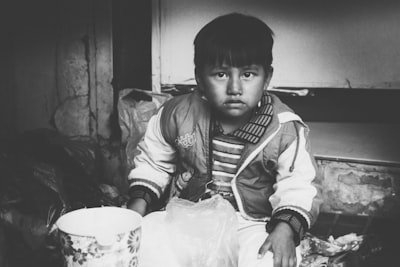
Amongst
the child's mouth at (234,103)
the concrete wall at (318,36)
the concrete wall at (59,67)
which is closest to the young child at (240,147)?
the child's mouth at (234,103)

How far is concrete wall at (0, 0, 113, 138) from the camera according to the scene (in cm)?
298

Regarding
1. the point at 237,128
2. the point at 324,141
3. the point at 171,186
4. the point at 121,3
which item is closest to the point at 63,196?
the point at 171,186

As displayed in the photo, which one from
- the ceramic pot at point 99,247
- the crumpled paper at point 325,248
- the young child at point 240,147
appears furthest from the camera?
the crumpled paper at point 325,248

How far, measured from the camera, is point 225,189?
1904 mm

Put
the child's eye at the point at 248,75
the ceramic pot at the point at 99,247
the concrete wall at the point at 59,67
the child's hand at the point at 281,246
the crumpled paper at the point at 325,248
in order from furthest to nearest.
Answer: the concrete wall at the point at 59,67, the crumpled paper at the point at 325,248, the child's eye at the point at 248,75, the child's hand at the point at 281,246, the ceramic pot at the point at 99,247

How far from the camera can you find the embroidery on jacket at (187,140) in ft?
6.25

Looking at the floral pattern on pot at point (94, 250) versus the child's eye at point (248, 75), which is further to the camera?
the child's eye at point (248, 75)

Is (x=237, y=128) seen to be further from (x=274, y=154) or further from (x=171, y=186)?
(x=171, y=186)

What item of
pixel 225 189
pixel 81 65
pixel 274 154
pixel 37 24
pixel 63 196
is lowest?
pixel 63 196

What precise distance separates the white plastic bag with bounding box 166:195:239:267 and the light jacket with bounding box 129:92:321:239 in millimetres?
160

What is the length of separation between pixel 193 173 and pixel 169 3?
1.37 m

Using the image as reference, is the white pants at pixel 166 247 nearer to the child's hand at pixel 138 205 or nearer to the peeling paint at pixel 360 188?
the child's hand at pixel 138 205

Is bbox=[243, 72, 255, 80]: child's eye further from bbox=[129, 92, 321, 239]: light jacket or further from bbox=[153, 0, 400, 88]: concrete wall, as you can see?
bbox=[153, 0, 400, 88]: concrete wall

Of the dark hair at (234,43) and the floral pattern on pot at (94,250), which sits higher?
the dark hair at (234,43)
